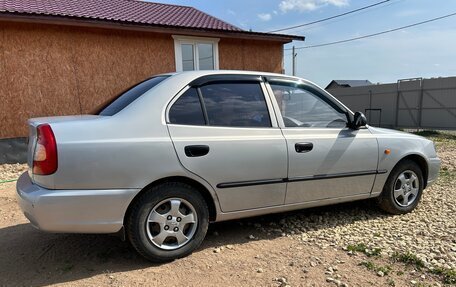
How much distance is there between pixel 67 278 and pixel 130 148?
1191mm

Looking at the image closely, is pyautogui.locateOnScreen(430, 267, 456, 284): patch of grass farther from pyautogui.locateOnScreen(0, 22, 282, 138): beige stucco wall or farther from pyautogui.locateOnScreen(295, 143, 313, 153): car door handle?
pyautogui.locateOnScreen(0, 22, 282, 138): beige stucco wall

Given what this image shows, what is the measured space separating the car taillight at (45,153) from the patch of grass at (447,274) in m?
3.19

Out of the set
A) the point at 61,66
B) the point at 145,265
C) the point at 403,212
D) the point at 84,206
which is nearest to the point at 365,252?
the point at 403,212

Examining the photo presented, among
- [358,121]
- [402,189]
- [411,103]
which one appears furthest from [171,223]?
[411,103]

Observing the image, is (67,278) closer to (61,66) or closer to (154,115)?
(154,115)

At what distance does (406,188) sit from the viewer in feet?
15.5

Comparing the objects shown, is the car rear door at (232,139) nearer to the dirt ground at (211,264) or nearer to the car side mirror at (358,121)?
the dirt ground at (211,264)

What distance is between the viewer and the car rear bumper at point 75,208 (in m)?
2.96

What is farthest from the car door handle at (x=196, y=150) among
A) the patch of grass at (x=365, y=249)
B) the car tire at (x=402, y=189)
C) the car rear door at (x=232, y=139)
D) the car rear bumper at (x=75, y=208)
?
the car tire at (x=402, y=189)

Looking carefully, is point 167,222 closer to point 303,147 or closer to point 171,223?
point 171,223

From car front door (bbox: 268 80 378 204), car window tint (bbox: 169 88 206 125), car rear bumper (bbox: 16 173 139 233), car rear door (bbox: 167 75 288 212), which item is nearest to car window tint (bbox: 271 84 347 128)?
car front door (bbox: 268 80 378 204)

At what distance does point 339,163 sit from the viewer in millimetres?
4105

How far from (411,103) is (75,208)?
1973 centimetres

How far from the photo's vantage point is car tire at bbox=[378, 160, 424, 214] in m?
4.58
